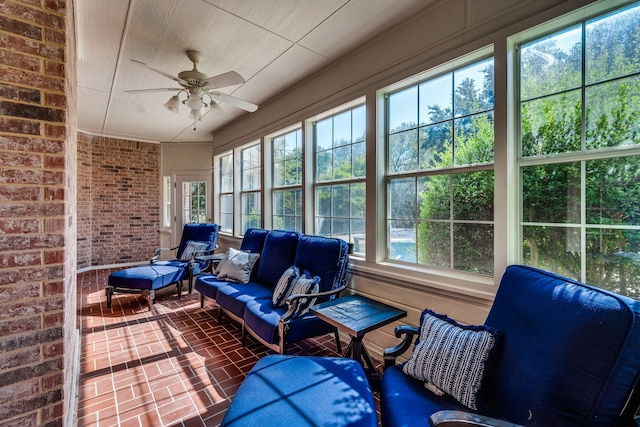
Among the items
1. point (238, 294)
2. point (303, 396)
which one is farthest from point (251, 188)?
point (303, 396)

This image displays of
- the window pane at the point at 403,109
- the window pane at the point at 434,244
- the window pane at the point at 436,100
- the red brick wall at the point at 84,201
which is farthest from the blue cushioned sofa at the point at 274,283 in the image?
the red brick wall at the point at 84,201

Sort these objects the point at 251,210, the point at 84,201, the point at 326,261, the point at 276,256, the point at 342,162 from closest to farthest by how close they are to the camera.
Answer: the point at 326,261
the point at 342,162
the point at 276,256
the point at 251,210
the point at 84,201

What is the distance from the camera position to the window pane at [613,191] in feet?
4.93

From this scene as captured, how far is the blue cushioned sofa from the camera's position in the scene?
92.0 inches

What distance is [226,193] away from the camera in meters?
5.89

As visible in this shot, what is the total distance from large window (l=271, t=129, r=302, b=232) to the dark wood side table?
174 cm

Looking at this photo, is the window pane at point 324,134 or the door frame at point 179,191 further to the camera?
the door frame at point 179,191

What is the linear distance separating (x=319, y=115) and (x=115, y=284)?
329 centimetres

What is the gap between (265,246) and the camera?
3572 millimetres

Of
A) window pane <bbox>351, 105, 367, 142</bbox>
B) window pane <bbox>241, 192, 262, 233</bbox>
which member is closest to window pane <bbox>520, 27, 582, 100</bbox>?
window pane <bbox>351, 105, 367, 142</bbox>

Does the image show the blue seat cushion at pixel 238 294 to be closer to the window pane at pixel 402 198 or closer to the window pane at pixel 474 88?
the window pane at pixel 402 198

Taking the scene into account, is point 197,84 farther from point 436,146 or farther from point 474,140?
point 474,140

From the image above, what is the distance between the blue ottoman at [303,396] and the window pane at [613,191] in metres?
1.58

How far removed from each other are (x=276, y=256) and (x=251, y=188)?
6.76 ft
